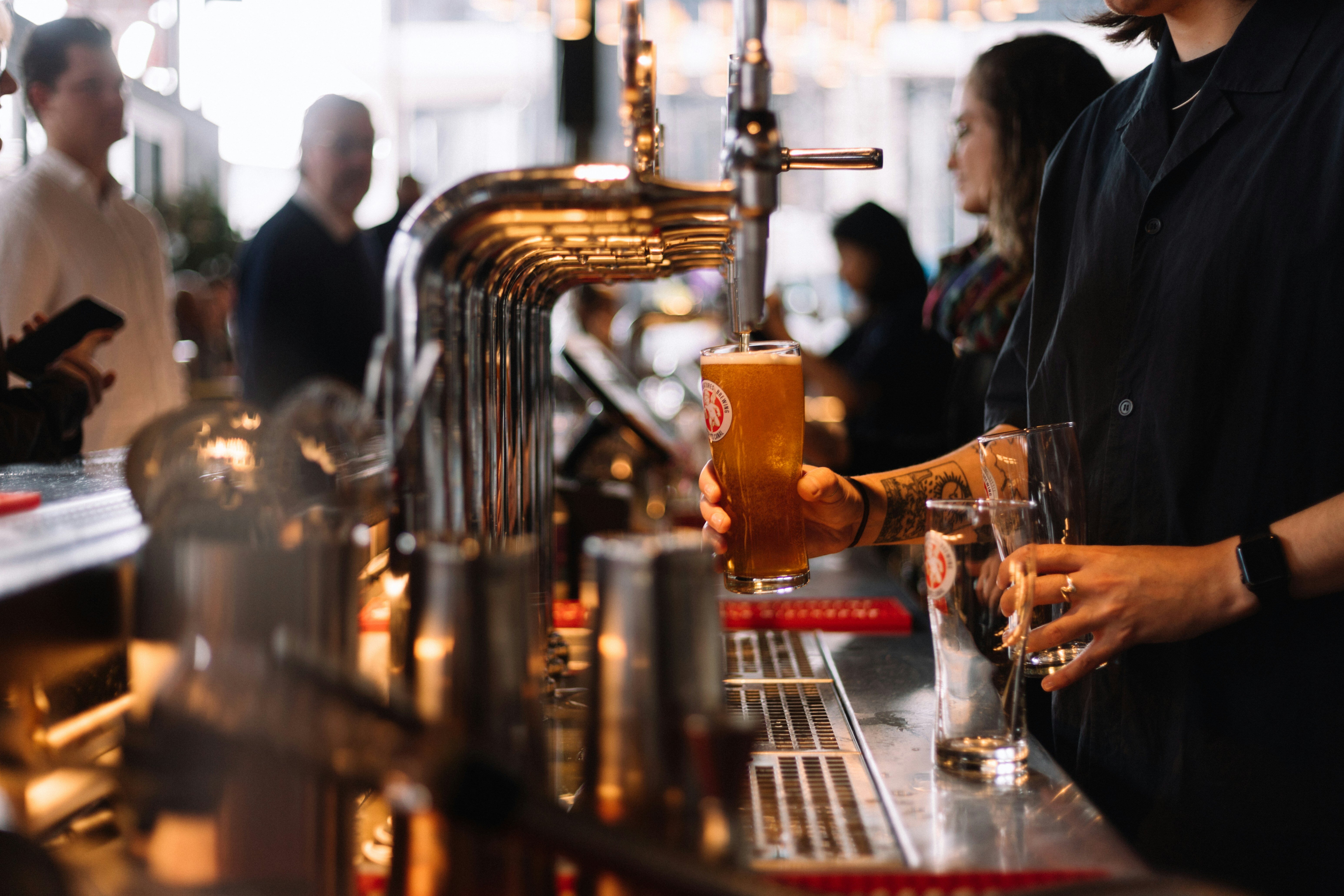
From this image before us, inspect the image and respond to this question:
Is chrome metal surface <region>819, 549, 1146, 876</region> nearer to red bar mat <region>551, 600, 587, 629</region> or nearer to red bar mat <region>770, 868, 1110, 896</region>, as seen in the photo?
red bar mat <region>770, 868, 1110, 896</region>

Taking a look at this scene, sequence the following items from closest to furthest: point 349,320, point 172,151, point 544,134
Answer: point 349,320, point 172,151, point 544,134

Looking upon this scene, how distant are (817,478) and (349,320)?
2.53 m

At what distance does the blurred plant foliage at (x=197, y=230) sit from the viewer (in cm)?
603

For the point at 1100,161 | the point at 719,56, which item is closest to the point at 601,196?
the point at 1100,161

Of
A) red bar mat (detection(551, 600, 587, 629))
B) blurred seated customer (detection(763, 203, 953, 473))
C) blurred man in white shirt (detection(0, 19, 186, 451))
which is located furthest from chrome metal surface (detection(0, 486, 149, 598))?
blurred seated customer (detection(763, 203, 953, 473))

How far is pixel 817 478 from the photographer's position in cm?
116

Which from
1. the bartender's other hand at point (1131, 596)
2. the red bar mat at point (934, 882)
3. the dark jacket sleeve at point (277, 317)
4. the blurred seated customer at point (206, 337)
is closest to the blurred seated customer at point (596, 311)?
the dark jacket sleeve at point (277, 317)

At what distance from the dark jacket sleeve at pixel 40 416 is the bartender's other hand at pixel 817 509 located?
0.99 metres

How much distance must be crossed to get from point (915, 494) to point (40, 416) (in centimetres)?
124

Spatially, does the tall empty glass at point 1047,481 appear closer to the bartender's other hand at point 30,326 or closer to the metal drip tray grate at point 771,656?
the metal drip tray grate at point 771,656

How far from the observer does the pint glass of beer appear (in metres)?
1.08

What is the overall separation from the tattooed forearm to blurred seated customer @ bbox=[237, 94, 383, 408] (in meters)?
2.25

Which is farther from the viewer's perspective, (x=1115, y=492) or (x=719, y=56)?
(x=719, y=56)

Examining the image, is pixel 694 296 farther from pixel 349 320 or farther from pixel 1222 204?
pixel 1222 204
